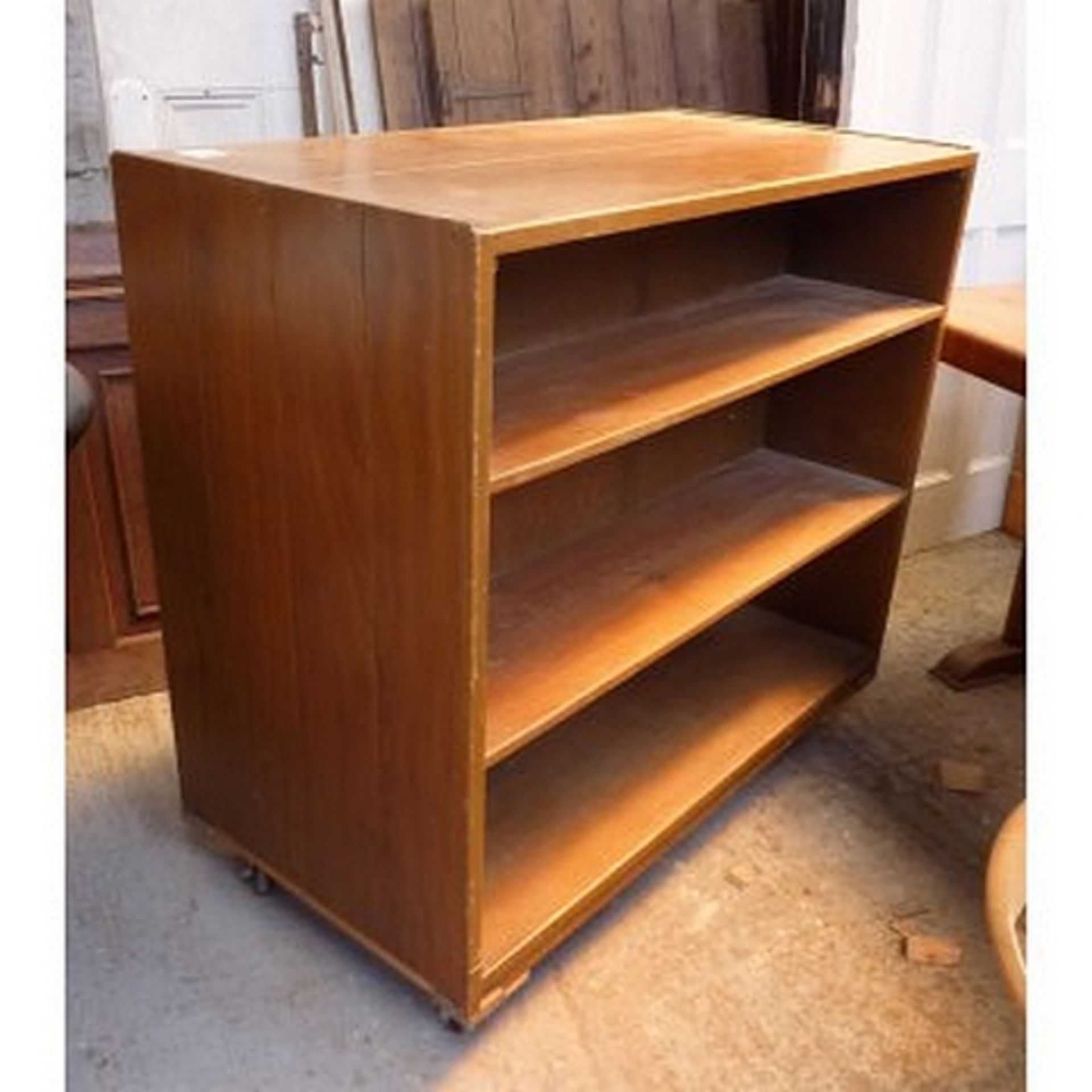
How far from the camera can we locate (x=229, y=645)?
1530 mm

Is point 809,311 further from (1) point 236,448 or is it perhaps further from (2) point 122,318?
(2) point 122,318

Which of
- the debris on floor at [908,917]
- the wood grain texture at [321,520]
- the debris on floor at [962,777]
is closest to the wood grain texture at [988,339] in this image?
the debris on floor at [962,777]

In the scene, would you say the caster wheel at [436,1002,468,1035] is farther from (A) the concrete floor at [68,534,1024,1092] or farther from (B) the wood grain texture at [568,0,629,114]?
(B) the wood grain texture at [568,0,629,114]

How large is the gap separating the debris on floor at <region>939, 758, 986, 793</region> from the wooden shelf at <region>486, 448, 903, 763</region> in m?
0.49

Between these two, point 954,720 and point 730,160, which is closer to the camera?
point 730,160

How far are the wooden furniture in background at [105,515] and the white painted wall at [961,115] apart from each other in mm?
1420

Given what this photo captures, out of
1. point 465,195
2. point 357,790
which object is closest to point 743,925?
point 357,790

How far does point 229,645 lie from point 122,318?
0.66 metres

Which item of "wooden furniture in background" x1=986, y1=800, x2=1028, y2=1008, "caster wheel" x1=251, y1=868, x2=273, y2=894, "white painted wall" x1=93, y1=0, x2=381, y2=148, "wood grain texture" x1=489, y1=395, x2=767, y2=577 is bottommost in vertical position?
"caster wheel" x1=251, y1=868, x2=273, y2=894

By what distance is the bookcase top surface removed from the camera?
1.15 meters

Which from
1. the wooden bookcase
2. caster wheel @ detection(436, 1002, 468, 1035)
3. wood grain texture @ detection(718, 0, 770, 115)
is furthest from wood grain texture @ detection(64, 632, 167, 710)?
wood grain texture @ detection(718, 0, 770, 115)

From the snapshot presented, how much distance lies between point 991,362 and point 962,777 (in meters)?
0.72

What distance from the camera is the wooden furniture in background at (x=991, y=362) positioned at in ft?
6.00

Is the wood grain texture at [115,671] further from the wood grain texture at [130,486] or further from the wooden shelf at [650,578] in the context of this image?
the wooden shelf at [650,578]
